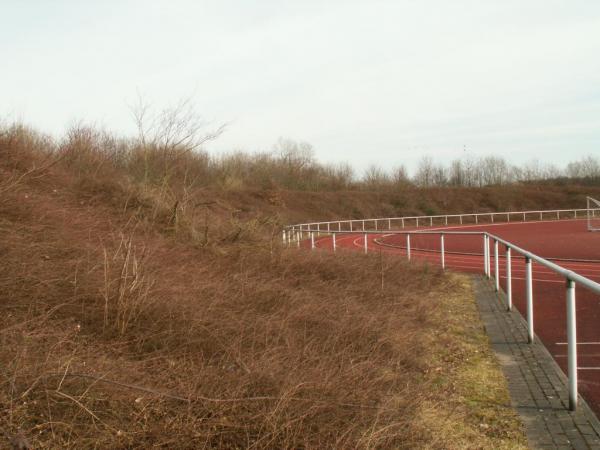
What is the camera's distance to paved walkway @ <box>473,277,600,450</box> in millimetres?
3957

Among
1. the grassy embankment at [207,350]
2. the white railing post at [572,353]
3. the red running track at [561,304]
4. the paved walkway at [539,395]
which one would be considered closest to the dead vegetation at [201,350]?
the grassy embankment at [207,350]

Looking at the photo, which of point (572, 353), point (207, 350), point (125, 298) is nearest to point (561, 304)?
point (572, 353)

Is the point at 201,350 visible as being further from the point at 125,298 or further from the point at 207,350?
the point at 125,298

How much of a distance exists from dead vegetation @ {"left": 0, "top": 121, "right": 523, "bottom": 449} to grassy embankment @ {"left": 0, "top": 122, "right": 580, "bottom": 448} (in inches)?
0.7

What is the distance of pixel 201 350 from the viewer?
184 inches

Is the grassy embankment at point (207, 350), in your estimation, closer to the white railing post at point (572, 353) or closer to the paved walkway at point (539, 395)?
the paved walkway at point (539, 395)

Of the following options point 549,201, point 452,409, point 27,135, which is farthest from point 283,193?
point 452,409

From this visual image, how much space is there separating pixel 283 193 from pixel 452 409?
54.4 m

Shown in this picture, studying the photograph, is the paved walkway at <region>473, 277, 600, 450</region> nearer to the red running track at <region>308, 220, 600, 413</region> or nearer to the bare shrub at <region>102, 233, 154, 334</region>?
the red running track at <region>308, 220, 600, 413</region>

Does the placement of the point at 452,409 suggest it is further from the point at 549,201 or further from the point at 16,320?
the point at 549,201

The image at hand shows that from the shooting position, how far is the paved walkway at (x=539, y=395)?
3.96 meters

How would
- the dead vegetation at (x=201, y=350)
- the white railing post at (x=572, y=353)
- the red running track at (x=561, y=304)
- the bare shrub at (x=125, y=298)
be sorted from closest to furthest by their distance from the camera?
1. the dead vegetation at (x=201, y=350)
2. the white railing post at (x=572, y=353)
3. the bare shrub at (x=125, y=298)
4. the red running track at (x=561, y=304)

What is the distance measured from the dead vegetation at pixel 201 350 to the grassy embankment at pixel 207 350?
0.02 m

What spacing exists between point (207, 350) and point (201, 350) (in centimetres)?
10
